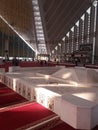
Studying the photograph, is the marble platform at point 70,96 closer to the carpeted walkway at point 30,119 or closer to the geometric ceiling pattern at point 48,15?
the carpeted walkway at point 30,119

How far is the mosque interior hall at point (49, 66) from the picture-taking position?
14.8ft

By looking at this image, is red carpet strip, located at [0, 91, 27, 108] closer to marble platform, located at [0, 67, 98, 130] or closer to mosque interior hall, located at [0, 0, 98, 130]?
mosque interior hall, located at [0, 0, 98, 130]

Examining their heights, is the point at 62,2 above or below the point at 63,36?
above

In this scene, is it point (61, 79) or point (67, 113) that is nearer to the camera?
point (67, 113)

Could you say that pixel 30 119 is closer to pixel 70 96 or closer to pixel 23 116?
pixel 23 116

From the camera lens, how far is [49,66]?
20.3 meters

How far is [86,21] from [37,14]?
11.7 m

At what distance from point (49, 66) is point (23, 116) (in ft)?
50.6

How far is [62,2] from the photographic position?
30.7m

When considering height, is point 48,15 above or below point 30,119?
above

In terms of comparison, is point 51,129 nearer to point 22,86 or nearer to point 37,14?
point 22,86

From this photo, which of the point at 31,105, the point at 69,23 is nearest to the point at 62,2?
the point at 69,23

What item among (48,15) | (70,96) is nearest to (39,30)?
(48,15)

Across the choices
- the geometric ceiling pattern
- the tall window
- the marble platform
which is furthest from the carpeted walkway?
the tall window
